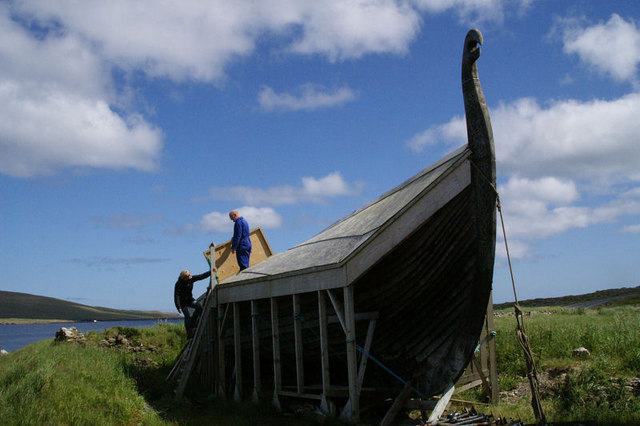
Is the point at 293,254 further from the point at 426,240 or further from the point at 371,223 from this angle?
the point at 426,240

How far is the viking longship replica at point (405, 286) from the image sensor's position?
7.59m

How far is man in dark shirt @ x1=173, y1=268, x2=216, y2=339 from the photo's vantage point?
42.8 feet

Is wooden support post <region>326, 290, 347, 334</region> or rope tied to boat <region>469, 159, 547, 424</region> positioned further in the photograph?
wooden support post <region>326, 290, 347, 334</region>

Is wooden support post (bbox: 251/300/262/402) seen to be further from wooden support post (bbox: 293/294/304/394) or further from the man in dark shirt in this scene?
the man in dark shirt

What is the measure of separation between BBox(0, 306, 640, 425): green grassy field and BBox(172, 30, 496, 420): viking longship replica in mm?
1325

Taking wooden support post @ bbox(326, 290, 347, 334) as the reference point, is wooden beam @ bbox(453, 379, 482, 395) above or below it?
below

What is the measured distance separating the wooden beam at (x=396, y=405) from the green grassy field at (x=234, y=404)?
140 centimetres

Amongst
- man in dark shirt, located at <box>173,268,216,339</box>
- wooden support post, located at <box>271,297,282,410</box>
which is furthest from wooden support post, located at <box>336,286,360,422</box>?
man in dark shirt, located at <box>173,268,216,339</box>

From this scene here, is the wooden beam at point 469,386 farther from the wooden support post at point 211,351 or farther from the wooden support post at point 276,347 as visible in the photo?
the wooden support post at point 211,351

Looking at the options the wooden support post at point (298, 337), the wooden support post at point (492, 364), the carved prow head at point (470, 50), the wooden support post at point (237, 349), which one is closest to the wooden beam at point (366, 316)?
the wooden support post at point (298, 337)

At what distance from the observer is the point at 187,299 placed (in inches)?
524

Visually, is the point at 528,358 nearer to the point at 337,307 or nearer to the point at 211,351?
the point at 337,307

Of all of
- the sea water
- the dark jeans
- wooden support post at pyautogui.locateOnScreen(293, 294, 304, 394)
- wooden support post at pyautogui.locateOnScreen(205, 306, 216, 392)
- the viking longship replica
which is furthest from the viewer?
the sea water

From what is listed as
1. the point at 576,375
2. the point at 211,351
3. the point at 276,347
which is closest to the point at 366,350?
the point at 276,347
